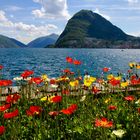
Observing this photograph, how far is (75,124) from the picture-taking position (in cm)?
846

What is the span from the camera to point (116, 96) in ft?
39.8

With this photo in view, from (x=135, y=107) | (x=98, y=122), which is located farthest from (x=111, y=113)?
(x=98, y=122)

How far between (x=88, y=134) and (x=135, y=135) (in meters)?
0.91

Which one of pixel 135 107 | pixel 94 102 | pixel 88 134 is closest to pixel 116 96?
pixel 94 102

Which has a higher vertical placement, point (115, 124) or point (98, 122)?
point (98, 122)

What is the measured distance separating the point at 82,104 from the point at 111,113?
3.98 feet

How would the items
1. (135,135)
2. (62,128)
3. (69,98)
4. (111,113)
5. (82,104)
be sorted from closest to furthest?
(135,135)
(62,128)
(111,113)
(82,104)
(69,98)

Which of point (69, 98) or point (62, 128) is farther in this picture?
point (69, 98)

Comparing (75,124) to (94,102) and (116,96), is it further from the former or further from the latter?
(116,96)

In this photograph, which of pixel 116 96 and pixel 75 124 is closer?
pixel 75 124

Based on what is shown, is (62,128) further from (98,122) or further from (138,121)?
(98,122)

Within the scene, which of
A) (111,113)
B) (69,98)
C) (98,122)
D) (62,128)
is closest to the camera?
(98,122)

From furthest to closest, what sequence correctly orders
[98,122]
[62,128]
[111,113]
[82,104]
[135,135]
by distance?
[82,104], [111,113], [62,128], [135,135], [98,122]

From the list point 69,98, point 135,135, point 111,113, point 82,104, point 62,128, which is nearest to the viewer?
point 135,135
